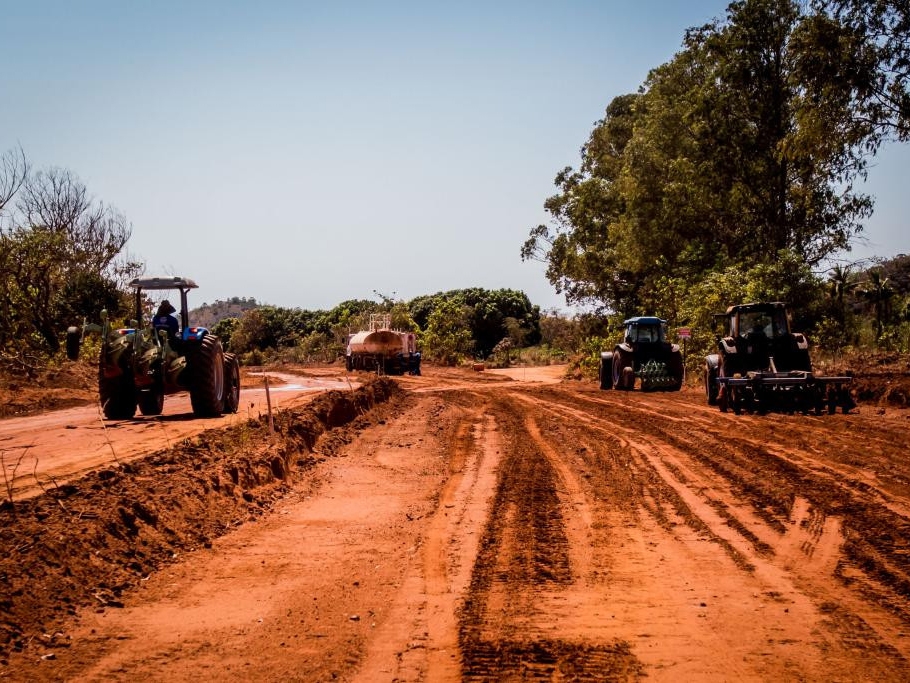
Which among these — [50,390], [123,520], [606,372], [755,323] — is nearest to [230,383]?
[50,390]

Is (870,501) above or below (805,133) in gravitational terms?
below

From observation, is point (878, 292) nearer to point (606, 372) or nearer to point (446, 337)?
point (446, 337)

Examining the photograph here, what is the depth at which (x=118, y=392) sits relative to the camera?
13.7 meters

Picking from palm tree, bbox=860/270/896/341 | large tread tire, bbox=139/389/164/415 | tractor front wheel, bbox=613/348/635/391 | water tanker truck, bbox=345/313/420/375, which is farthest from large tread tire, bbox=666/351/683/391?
palm tree, bbox=860/270/896/341

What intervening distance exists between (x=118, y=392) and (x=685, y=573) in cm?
1106

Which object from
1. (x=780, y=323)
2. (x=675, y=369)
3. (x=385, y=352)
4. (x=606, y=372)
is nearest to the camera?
(x=780, y=323)

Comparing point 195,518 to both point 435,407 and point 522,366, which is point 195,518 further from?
point 522,366

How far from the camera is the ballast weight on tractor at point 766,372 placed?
15.9m

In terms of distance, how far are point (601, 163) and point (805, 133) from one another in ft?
76.8

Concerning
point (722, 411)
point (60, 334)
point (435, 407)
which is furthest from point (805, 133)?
point (60, 334)

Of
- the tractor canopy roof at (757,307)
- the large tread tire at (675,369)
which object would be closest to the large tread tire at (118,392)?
the tractor canopy roof at (757,307)

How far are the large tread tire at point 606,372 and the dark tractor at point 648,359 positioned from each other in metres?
1.07

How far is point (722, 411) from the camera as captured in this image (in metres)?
16.7

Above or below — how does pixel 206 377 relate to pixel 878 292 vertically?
below
